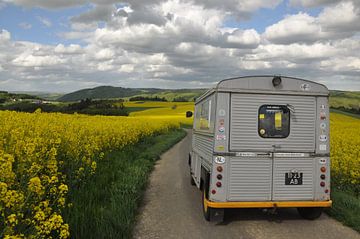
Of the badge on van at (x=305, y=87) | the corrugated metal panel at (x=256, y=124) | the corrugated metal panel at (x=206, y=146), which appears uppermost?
the badge on van at (x=305, y=87)

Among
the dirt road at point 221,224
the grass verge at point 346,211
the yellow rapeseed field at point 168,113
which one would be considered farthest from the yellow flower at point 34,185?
the yellow rapeseed field at point 168,113

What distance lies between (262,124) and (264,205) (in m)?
1.74

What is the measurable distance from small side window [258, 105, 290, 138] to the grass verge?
2265 millimetres

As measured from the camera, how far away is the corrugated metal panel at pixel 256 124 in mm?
7535

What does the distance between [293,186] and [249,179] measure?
39.7 inches

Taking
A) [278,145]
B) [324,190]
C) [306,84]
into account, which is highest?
[306,84]

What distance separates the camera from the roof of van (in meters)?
7.52

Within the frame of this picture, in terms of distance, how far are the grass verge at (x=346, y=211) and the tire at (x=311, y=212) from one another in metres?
0.53

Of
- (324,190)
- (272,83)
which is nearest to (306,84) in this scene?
(272,83)

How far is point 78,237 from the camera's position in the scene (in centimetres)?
577

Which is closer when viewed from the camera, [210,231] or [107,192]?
[210,231]

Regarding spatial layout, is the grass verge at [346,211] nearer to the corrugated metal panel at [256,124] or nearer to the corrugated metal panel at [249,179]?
the corrugated metal panel at [256,124]

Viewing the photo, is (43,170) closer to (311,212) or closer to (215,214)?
(215,214)

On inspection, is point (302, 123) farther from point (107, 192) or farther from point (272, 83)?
point (107, 192)
